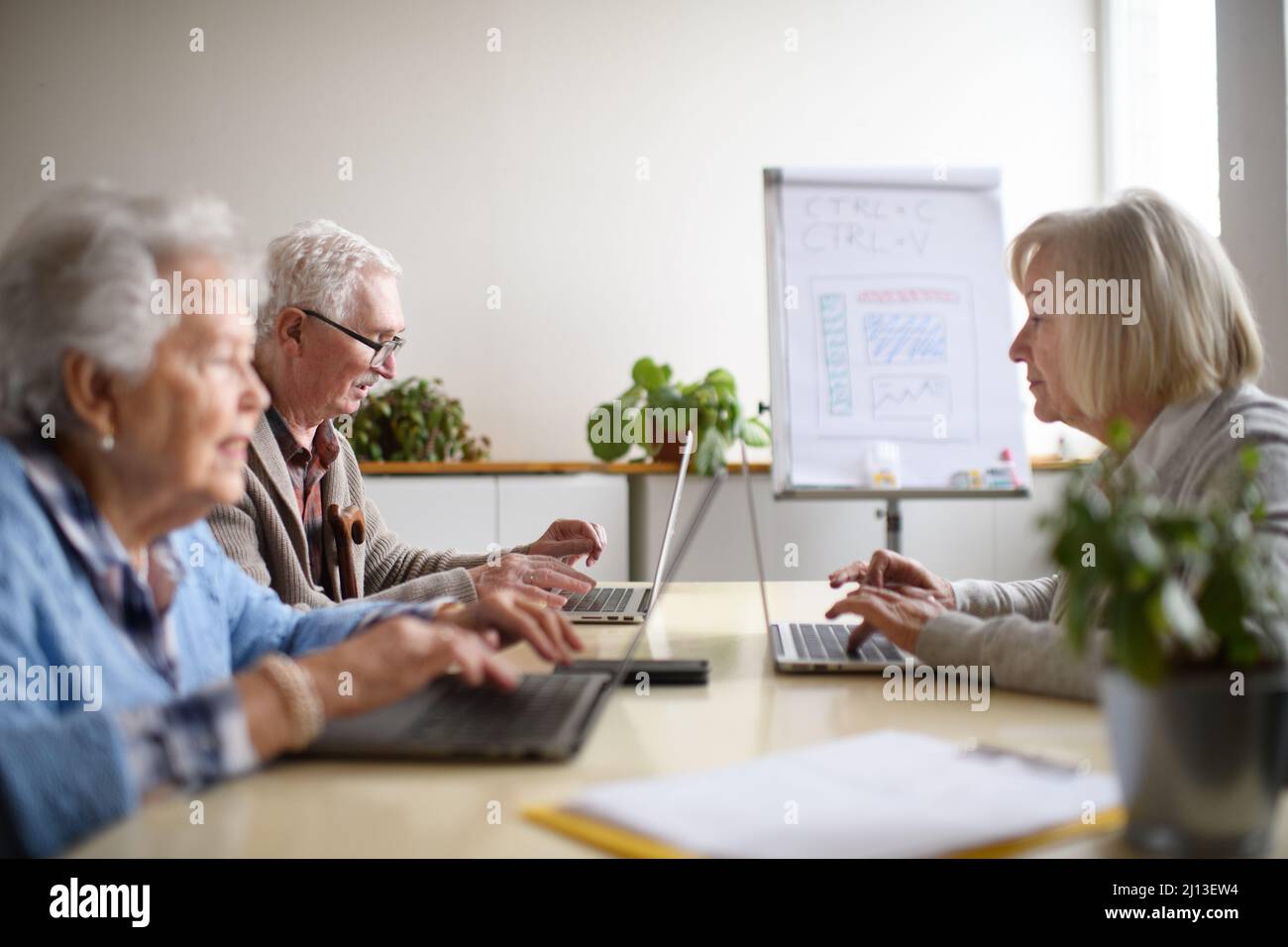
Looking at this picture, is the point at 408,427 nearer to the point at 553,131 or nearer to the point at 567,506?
the point at 567,506

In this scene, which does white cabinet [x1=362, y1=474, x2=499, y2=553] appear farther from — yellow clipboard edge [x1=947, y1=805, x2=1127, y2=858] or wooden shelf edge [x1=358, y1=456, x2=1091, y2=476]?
yellow clipboard edge [x1=947, y1=805, x2=1127, y2=858]

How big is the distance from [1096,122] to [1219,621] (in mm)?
4246

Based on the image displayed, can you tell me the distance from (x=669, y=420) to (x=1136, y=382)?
238 centimetres

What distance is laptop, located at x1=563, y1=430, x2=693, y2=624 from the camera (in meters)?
1.71

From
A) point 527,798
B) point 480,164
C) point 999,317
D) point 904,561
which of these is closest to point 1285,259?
point 999,317

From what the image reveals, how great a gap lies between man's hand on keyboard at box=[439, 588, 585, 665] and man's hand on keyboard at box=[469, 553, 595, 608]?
1.62 feet

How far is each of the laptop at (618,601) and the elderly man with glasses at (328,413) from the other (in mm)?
39

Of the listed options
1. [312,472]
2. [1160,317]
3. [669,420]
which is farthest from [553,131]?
[1160,317]

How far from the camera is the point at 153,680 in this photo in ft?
3.19

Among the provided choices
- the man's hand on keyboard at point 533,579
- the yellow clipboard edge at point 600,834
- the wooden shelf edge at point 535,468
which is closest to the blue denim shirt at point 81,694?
the yellow clipboard edge at point 600,834

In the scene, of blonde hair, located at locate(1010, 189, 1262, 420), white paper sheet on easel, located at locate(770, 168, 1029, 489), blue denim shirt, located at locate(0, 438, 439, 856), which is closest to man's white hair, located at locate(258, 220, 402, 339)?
white paper sheet on easel, located at locate(770, 168, 1029, 489)

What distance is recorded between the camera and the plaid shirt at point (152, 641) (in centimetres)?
79

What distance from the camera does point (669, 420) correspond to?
12.3 ft
